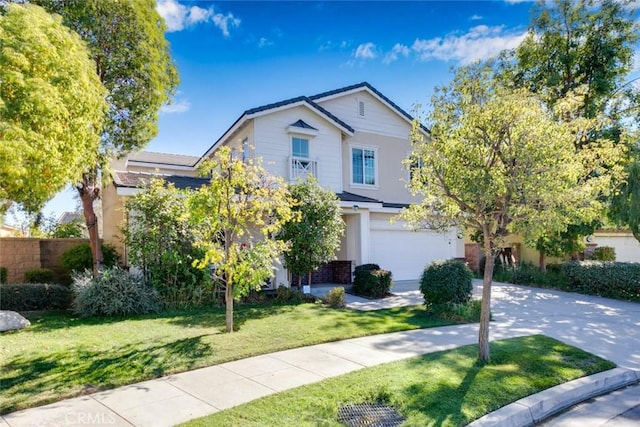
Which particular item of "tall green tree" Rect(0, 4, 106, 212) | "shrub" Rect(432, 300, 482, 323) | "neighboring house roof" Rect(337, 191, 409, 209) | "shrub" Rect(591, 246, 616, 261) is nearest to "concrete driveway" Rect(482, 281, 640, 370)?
"shrub" Rect(432, 300, 482, 323)

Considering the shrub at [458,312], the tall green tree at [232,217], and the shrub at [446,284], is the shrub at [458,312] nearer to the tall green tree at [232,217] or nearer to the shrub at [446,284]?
the shrub at [446,284]

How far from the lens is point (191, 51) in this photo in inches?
497

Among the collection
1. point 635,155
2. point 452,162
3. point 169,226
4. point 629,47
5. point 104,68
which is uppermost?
point 629,47

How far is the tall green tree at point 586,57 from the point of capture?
1748cm

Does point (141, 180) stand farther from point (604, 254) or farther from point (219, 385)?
point (604, 254)

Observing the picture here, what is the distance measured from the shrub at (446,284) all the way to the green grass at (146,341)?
64 centimetres

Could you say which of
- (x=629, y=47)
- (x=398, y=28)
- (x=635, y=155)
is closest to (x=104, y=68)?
(x=398, y=28)

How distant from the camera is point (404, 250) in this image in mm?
17828

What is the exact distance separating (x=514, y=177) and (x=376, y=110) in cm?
1398

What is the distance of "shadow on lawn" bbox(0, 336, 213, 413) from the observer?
5.05 m

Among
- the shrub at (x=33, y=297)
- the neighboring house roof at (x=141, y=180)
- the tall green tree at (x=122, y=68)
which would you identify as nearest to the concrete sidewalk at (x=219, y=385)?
the shrub at (x=33, y=297)

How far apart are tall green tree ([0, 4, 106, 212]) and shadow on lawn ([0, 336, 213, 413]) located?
256cm

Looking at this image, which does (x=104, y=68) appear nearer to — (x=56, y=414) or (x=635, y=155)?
(x=56, y=414)

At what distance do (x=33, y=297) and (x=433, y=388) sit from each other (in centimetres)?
1016
